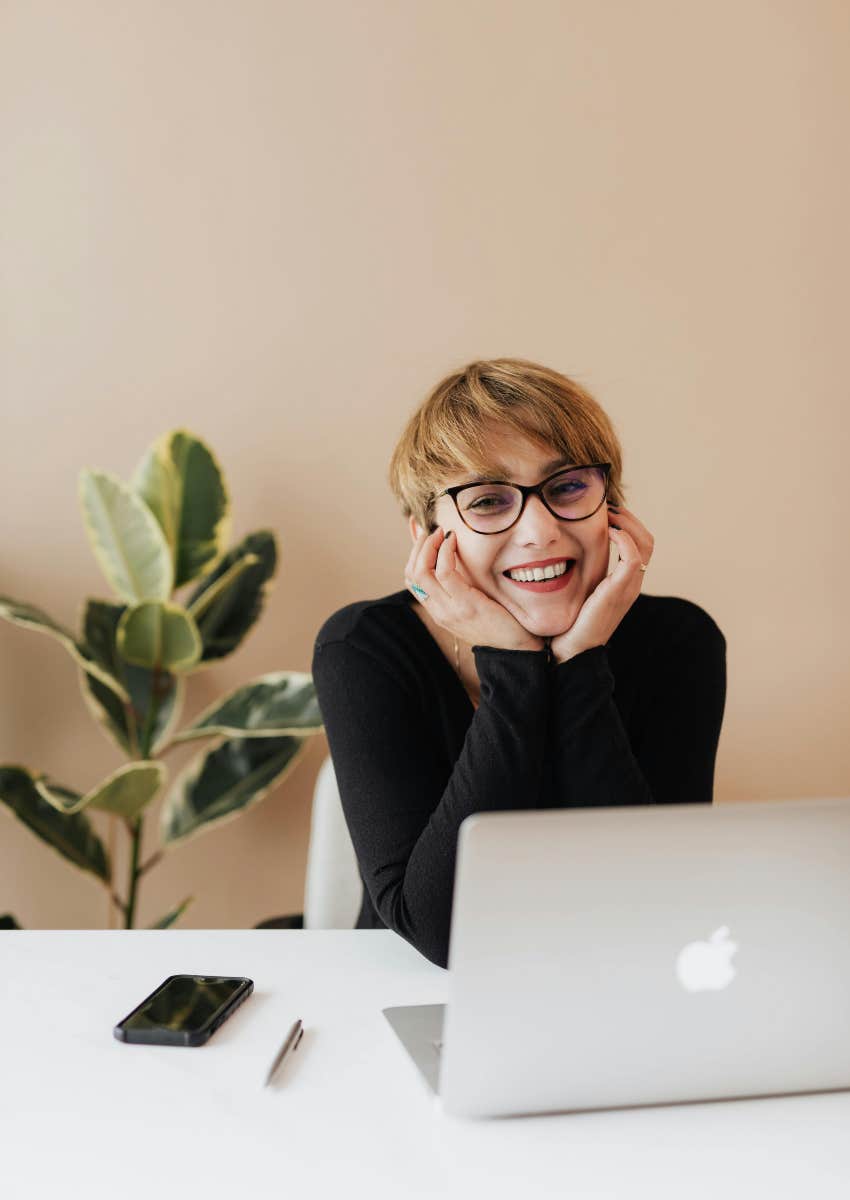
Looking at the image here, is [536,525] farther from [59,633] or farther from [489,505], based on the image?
[59,633]

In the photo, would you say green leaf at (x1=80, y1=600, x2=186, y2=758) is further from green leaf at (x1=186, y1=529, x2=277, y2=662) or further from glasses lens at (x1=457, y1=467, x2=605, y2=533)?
glasses lens at (x1=457, y1=467, x2=605, y2=533)

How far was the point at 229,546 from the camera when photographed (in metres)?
2.28

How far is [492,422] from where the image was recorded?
1434 millimetres

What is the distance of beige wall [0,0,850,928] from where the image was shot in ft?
7.52

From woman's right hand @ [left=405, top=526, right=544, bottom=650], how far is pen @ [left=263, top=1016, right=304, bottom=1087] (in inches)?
21.9

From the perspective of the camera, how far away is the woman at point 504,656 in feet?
4.19

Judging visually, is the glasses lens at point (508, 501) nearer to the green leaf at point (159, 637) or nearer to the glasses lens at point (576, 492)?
the glasses lens at point (576, 492)

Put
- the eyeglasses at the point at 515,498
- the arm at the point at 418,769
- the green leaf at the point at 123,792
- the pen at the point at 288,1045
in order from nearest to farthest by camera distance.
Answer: the pen at the point at 288,1045
the arm at the point at 418,769
the eyeglasses at the point at 515,498
the green leaf at the point at 123,792

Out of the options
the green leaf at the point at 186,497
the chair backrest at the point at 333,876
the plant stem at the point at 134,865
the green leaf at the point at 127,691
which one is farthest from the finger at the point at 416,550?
the plant stem at the point at 134,865

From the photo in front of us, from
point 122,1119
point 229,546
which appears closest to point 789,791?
point 229,546

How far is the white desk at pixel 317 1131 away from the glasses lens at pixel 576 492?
69 cm

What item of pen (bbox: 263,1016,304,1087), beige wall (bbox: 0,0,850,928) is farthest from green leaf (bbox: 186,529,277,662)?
pen (bbox: 263,1016,304,1087)

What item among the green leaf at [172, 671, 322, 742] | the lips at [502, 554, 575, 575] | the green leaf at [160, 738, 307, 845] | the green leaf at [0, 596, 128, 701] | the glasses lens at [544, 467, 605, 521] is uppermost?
the glasses lens at [544, 467, 605, 521]

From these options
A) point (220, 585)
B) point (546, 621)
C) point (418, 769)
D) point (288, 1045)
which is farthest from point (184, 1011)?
point (220, 585)
